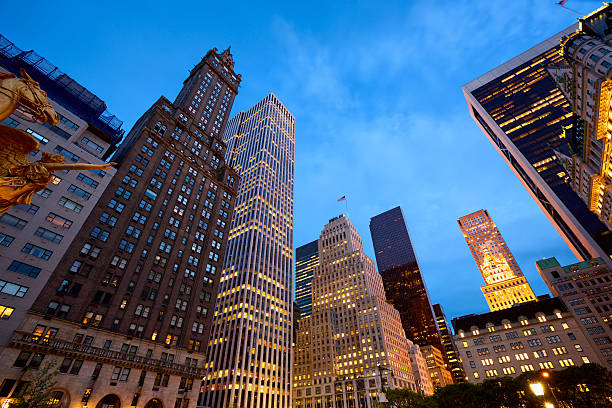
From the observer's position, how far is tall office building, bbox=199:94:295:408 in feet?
304

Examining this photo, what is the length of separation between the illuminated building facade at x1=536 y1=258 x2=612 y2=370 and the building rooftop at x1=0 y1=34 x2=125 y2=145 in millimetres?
143844

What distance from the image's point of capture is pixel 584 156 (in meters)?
70.7

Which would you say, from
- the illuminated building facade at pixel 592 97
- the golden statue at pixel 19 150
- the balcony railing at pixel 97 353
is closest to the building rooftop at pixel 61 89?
the balcony railing at pixel 97 353

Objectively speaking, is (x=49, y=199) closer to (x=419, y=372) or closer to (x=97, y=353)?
(x=97, y=353)

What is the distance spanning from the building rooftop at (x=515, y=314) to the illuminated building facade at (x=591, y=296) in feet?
11.1

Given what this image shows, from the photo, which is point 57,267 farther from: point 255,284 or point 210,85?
point 210,85

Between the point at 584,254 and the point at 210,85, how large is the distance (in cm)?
17094

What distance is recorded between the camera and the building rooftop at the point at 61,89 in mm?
64000

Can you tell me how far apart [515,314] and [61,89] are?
498 feet

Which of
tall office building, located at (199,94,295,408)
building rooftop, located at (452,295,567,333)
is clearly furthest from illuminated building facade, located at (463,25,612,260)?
tall office building, located at (199,94,295,408)

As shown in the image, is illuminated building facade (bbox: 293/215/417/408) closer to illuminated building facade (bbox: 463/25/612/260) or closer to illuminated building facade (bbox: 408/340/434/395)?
illuminated building facade (bbox: 408/340/434/395)

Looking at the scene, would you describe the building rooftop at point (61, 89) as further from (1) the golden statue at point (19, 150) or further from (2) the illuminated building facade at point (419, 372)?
(2) the illuminated building facade at point (419, 372)

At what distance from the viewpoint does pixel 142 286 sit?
59531 millimetres

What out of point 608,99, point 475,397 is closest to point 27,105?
point 475,397
